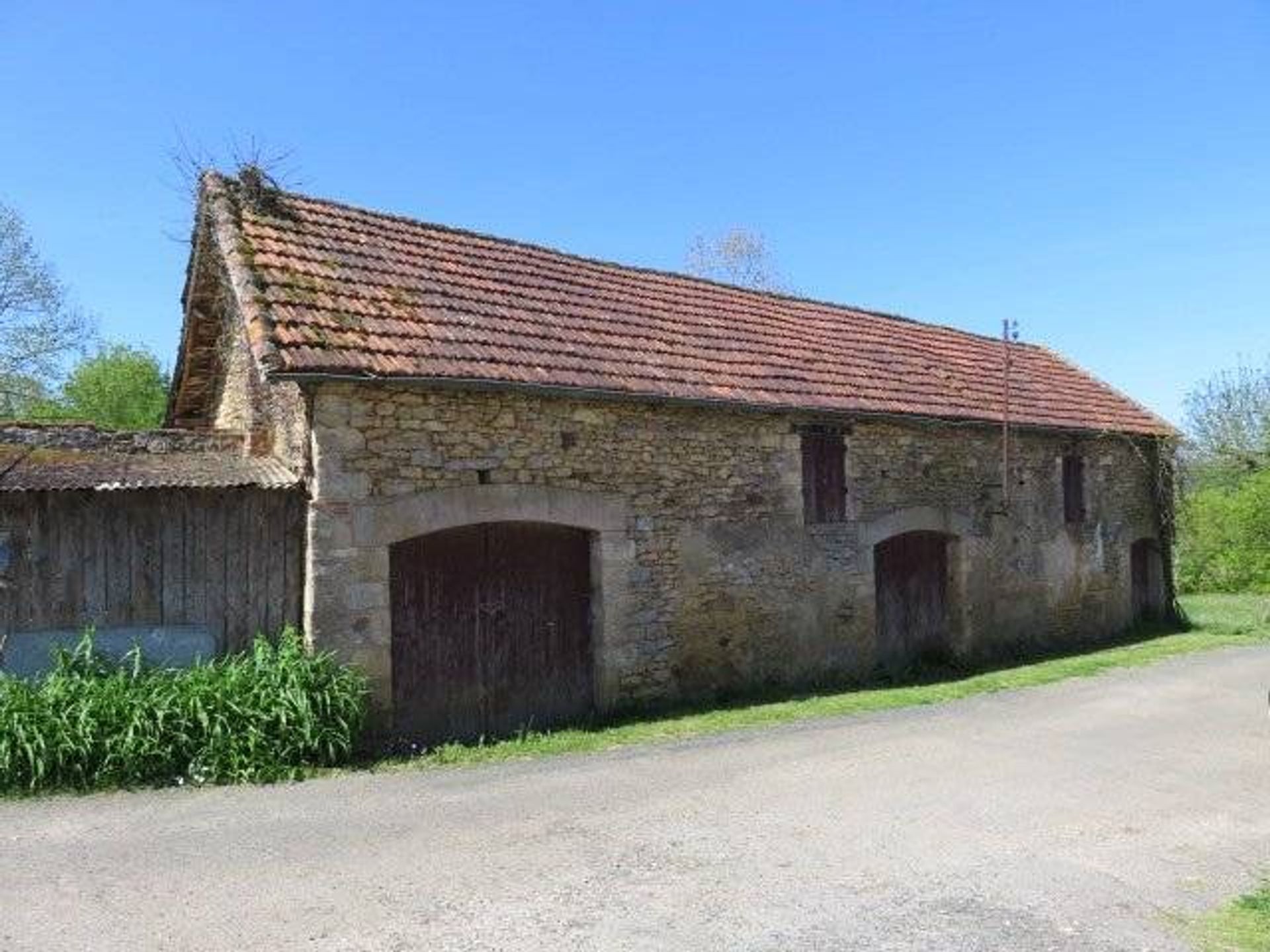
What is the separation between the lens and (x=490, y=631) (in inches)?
340

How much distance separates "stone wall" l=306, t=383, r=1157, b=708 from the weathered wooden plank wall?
14.1 inches

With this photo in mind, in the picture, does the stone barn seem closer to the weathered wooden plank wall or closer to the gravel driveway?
the weathered wooden plank wall

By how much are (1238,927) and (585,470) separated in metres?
6.15

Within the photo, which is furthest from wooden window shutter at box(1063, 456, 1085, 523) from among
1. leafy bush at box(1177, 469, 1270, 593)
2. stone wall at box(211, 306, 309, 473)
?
stone wall at box(211, 306, 309, 473)

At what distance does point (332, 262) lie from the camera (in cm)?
913

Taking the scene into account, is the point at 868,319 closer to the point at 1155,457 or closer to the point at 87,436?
the point at 1155,457

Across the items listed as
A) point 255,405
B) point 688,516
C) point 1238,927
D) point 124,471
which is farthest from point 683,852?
point 255,405

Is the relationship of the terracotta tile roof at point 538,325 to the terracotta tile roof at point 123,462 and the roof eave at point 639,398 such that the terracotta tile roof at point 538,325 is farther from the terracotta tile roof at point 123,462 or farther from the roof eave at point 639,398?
the terracotta tile roof at point 123,462

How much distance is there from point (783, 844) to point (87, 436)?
22.9ft

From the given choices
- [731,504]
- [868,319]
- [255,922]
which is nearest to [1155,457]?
[868,319]

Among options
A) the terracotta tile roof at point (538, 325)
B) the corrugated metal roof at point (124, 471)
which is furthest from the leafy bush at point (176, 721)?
the terracotta tile roof at point (538, 325)

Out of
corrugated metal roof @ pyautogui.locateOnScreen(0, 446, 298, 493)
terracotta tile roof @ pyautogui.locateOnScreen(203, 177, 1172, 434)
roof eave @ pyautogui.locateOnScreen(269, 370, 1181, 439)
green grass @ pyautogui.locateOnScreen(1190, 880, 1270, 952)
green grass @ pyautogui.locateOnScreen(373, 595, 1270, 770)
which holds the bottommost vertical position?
green grass @ pyautogui.locateOnScreen(1190, 880, 1270, 952)

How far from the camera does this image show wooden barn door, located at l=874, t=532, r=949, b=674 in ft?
39.1

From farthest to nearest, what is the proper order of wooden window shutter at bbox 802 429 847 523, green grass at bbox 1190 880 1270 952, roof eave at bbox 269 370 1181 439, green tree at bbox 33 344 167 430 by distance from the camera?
green tree at bbox 33 344 167 430
wooden window shutter at bbox 802 429 847 523
roof eave at bbox 269 370 1181 439
green grass at bbox 1190 880 1270 952
